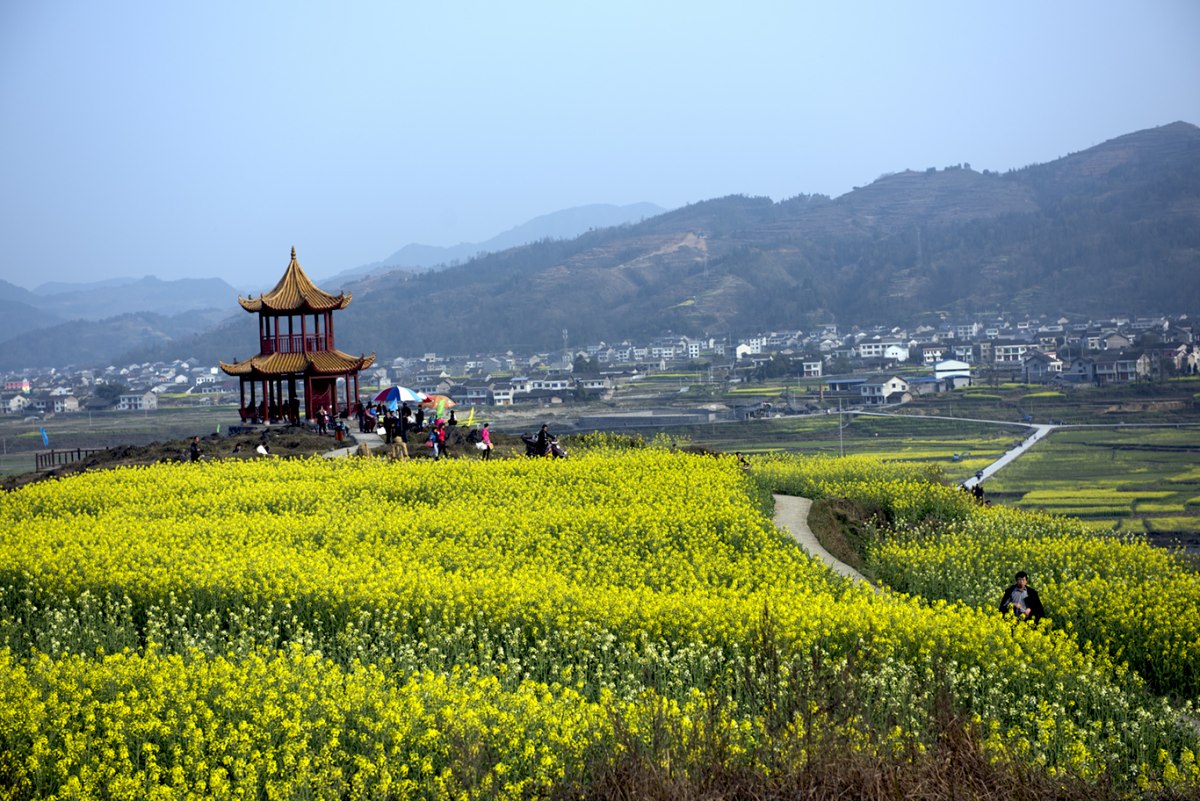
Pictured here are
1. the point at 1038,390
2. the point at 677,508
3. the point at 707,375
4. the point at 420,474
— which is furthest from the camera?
the point at 707,375

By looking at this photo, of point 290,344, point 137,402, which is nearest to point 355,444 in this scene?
point 290,344

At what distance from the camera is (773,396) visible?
112 m

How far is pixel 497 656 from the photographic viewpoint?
37.5ft

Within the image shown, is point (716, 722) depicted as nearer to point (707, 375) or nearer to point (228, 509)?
point (228, 509)

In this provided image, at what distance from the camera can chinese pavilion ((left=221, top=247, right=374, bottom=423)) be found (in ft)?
117

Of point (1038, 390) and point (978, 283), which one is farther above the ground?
point (978, 283)

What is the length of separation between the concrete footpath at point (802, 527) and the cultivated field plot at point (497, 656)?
756 mm

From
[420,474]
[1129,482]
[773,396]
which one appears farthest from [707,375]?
[420,474]

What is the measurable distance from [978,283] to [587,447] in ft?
532

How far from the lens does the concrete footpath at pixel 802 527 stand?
16.7m

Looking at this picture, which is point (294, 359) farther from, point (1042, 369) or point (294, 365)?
point (1042, 369)

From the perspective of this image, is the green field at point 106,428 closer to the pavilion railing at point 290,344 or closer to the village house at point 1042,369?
the pavilion railing at point 290,344

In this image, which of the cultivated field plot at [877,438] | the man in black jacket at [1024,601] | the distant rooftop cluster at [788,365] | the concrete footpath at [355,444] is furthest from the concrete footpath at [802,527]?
the distant rooftop cluster at [788,365]

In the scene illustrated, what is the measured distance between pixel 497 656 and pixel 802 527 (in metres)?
8.94
